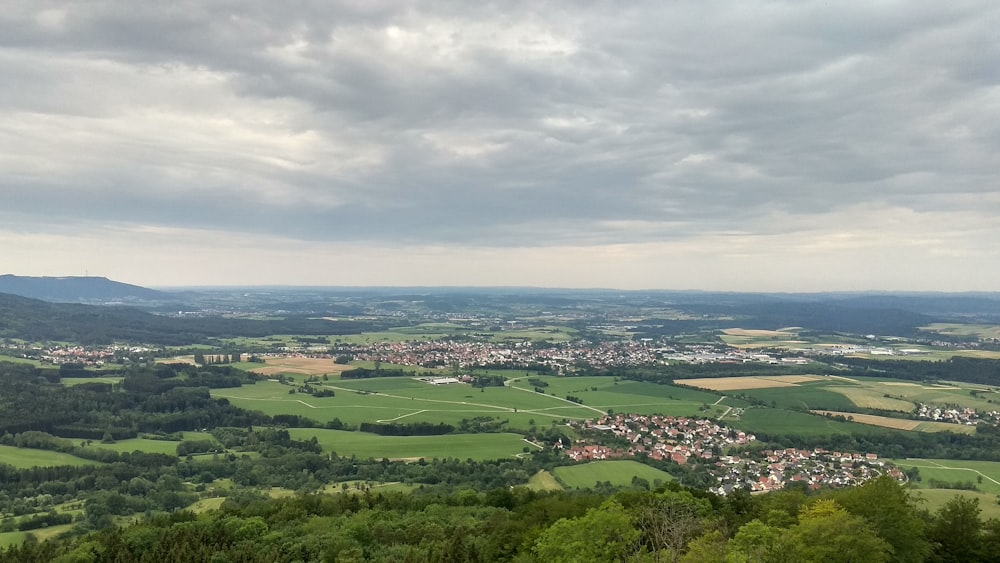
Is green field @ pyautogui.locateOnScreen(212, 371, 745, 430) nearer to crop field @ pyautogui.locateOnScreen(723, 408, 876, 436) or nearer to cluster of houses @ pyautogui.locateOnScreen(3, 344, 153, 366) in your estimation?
crop field @ pyautogui.locateOnScreen(723, 408, 876, 436)

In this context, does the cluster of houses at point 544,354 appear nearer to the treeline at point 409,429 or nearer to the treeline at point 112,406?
the treeline at point 112,406

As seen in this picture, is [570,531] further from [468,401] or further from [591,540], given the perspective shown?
[468,401]

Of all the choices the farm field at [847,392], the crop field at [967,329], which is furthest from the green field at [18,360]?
the crop field at [967,329]

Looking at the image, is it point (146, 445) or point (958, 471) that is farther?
point (146, 445)

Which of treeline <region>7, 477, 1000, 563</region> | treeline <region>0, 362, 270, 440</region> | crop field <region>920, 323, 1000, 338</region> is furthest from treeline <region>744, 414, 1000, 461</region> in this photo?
crop field <region>920, 323, 1000, 338</region>

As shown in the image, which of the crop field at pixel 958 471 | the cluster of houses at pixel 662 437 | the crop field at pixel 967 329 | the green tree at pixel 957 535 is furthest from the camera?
the crop field at pixel 967 329

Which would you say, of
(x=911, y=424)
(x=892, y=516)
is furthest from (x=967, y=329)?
(x=892, y=516)

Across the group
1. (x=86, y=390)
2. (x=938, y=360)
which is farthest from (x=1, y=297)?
(x=938, y=360)
